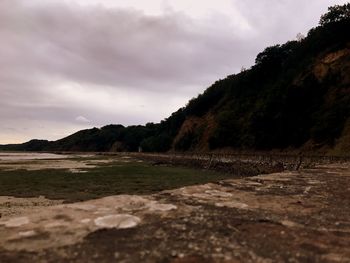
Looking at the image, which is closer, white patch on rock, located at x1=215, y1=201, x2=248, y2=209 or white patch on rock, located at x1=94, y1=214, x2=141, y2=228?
white patch on rock, located at x1=94, y1=214, x2=141, y2=228

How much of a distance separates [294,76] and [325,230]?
4734 centimetres

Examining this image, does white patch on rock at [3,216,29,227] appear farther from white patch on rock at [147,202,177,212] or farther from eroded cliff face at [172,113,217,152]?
eroded cliff face at [172,113,217,152]

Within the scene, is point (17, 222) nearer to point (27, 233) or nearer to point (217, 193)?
point (27, 233)

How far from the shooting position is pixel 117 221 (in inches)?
104


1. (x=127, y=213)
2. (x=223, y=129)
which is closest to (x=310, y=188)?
(x=127, y=213)

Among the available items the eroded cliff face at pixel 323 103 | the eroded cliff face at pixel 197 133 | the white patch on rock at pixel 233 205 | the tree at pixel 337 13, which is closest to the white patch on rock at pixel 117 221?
the white patch on rock at pixel 233 205

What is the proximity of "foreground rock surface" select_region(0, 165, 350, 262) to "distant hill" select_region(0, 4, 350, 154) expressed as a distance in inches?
1165

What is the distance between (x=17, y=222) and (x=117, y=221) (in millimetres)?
677

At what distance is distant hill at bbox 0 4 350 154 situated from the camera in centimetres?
3588

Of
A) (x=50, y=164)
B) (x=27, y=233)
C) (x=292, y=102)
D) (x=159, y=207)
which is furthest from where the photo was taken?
(x=50, y=164)

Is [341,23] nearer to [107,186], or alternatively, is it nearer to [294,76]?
[294,76]

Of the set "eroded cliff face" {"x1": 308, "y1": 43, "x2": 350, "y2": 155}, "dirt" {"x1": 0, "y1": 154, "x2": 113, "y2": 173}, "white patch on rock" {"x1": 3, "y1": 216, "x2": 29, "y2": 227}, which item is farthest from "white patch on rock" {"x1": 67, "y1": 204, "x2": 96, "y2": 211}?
"eroded cliff face" {"x1": 308, "y1": 43, "x2": 350, "y2": 155}

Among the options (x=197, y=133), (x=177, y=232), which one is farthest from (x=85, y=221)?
(x=197, y=133)

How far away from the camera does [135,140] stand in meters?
126
